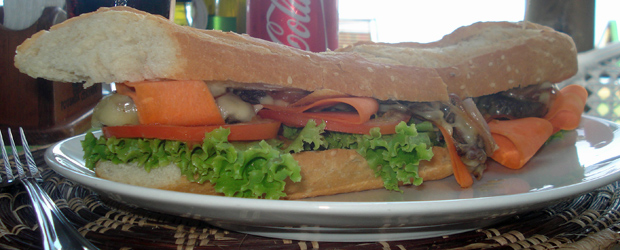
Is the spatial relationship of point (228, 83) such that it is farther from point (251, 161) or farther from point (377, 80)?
point (377, 80)

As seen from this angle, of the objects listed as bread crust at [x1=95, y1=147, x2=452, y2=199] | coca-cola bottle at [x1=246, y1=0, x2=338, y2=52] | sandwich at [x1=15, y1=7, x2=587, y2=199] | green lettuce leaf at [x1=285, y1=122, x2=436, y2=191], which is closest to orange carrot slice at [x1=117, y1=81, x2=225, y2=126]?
sandwich at [x1=15, y1=7, x2=587, y2=199]

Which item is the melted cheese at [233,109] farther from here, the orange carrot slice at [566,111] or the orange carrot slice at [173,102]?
the orange carrot slice at [566,111]

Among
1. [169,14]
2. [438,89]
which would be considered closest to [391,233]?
[438,89]

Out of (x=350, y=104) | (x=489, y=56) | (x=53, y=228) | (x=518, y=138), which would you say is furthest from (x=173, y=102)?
(x=489, y=56)

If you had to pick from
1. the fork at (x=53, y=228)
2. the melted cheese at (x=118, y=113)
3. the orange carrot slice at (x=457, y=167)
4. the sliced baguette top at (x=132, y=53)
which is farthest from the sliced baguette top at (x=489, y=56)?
the fork at (x=53, y=228)

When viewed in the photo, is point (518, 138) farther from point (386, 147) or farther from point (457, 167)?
point (386, 147)

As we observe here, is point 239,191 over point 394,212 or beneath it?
beneath
